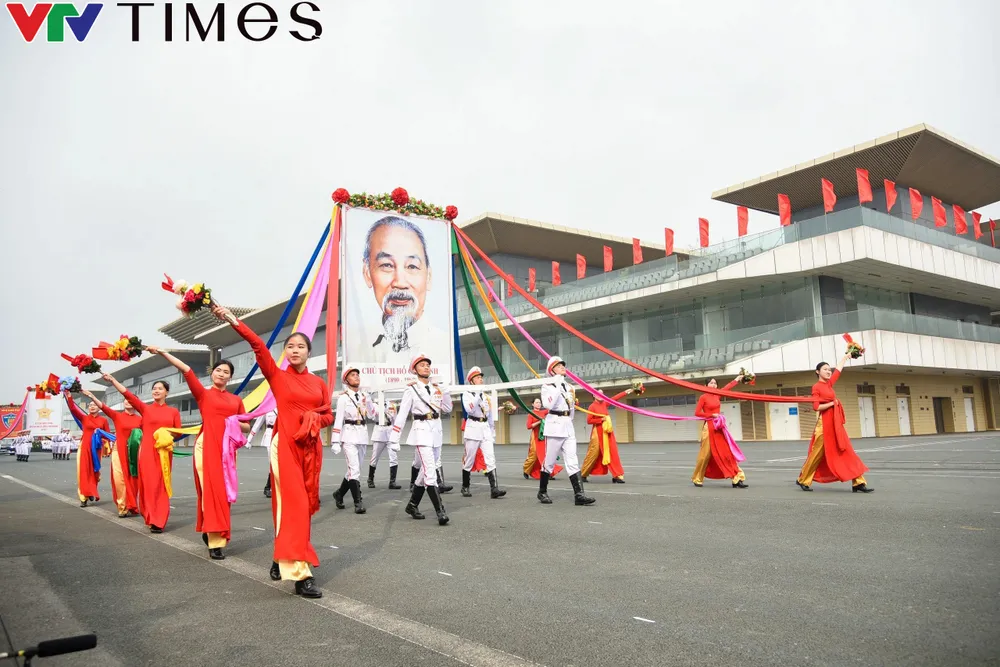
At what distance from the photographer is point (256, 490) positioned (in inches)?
594

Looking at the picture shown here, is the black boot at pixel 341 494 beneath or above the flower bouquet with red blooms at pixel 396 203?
beneath

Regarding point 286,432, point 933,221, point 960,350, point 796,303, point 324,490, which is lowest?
point 324,490

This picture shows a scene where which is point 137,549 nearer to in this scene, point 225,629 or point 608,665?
point 225,629

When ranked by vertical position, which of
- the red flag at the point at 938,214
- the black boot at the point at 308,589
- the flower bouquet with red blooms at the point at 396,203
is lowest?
the black boot at the point at 308,589

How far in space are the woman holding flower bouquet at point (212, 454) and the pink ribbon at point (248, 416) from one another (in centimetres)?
8

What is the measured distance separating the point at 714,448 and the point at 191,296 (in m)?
9.44

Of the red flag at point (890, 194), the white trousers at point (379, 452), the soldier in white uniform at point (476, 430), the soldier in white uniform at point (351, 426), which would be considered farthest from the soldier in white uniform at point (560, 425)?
the red flag at point (890, 194)

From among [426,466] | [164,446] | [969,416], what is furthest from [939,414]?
[164,446]

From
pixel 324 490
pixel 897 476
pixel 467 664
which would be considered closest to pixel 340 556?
pixel 467 664

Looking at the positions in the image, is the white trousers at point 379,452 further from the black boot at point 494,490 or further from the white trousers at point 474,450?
the black boot at point 494,490

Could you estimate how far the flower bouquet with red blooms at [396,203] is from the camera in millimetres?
11852

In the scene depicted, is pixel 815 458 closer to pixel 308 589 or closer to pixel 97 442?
pixel 308 589

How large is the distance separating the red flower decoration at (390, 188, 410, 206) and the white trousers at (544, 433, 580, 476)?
4.79m

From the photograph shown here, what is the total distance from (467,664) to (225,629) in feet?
5.30
